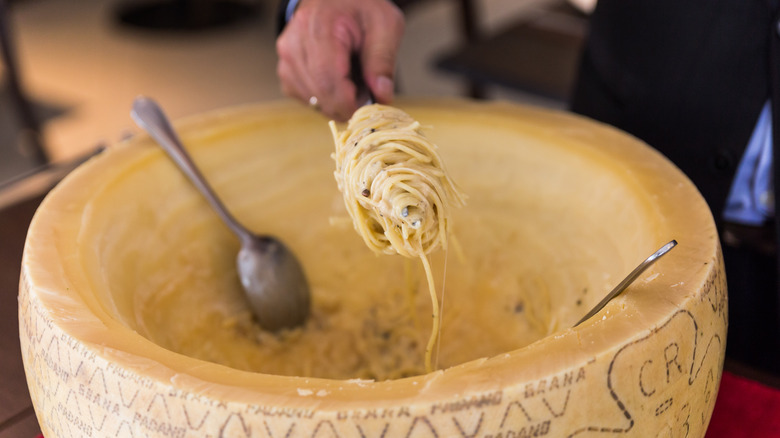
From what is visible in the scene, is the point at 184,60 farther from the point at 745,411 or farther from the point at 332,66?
the point at 745,411

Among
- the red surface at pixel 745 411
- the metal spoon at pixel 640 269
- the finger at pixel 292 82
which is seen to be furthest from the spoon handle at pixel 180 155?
the red surface at pixel 745 411

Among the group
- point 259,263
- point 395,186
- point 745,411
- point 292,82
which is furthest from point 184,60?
point 745,411

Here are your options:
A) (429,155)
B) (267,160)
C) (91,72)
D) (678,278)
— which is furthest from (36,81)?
(678,278)

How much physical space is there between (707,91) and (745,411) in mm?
539

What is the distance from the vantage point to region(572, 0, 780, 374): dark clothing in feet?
3.65

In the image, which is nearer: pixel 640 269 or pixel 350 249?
pixel 640 269

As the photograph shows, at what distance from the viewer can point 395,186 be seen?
836mm

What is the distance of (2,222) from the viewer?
126 centimetres

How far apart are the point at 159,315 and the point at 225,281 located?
147mm

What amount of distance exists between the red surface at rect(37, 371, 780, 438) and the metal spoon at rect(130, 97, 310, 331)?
12.7 inches

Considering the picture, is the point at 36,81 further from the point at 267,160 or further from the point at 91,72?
the point at 267,160

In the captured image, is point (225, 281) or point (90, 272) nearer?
point (90, 272)

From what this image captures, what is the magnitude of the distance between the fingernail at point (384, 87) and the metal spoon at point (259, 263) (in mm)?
251

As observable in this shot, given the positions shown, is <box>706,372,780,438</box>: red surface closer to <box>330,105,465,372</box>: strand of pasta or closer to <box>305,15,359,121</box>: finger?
<box>330,105,465,372</box>: strand of pasta
